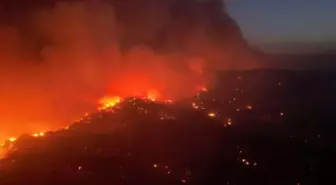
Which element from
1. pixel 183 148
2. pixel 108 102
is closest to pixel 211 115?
pixel 108 102

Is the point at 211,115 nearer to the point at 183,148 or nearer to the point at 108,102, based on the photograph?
the point at 108,102

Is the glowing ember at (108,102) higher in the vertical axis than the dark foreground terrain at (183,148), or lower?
higher

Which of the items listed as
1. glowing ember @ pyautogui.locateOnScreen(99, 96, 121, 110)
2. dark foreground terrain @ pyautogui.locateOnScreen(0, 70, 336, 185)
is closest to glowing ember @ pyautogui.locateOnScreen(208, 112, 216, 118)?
dark foreground terrain @ pyautogui.locateOnScreen(0, 70, 336, 185)

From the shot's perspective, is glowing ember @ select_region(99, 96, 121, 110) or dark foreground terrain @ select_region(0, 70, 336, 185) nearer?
dark foreground terrain @ select_region(0, 70, 336, 185)

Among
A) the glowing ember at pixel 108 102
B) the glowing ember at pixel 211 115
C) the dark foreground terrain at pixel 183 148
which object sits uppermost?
the glowing ember at pixel 108 102

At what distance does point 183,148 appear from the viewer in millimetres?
38500

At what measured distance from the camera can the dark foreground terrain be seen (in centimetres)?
3231

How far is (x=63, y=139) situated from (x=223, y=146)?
11.7 metres

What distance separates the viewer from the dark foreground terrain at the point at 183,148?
32312 mm

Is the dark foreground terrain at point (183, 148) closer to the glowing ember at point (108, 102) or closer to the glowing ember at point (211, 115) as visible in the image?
the glowing ember at point (211, 115)

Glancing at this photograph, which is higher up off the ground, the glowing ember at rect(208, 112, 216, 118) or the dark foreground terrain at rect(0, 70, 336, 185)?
the glowing ember at rect(208, 112, 216, 118)

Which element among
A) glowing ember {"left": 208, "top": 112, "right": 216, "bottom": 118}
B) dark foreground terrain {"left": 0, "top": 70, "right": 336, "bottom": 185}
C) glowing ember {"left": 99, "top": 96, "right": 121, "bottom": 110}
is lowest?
dark foreground terrain {"left": 0, "top": 70, "right": 336, "bottom": 185}

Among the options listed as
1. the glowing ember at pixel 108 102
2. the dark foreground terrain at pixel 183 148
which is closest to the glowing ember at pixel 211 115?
the dark foreground terrain at pixel 183 148

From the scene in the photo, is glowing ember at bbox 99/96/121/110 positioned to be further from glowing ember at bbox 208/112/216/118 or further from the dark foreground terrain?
glowing ember at bbox 208/112/216/118
